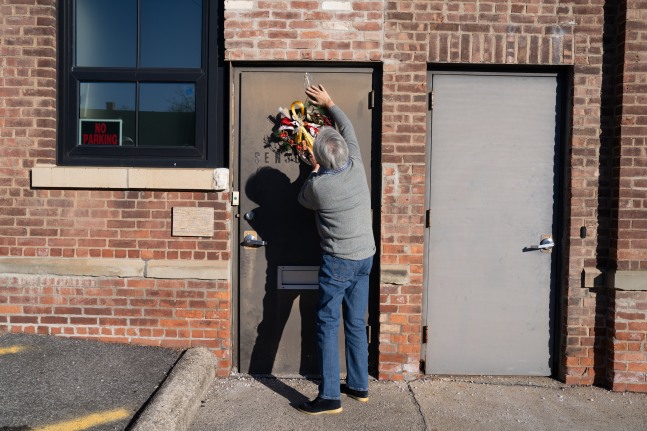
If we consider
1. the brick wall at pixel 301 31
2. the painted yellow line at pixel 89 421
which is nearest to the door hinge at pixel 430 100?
the brick wall at pixel 301 31

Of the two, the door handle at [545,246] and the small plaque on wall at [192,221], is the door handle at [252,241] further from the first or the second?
the door handle at [545,246]

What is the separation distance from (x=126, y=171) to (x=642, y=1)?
427 cm

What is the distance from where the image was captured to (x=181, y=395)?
3.79 meters

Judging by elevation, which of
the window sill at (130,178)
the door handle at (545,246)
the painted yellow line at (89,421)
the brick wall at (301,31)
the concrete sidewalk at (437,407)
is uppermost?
the brick wall at (301,31)

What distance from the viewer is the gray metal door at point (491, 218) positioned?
479 cm

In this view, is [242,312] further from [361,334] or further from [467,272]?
[467,272]

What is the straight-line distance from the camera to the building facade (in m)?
4.62

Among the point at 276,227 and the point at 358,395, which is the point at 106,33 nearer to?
the point at 276,227

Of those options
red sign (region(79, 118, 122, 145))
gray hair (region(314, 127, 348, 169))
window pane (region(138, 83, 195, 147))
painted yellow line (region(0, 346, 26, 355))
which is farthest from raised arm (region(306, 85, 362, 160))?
painted yellow line (region(0, 346, 26, 355))

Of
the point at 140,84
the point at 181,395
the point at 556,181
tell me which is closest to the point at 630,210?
the point at 556,181

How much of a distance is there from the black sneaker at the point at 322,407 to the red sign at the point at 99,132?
8.72 feet

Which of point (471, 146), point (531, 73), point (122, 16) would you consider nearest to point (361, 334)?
point (471, 146)

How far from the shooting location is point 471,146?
15.7ft

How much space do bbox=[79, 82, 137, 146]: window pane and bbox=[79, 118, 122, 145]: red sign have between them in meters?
0.03
